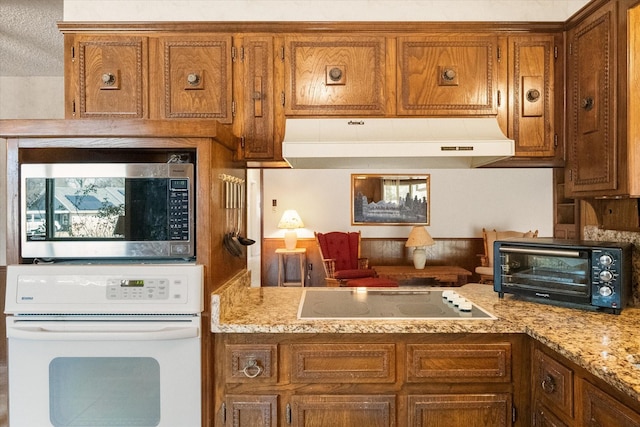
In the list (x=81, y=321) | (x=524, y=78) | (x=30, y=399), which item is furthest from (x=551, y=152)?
(x=30, y=399)

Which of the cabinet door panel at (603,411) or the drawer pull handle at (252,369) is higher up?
the cabinet door panel at (603,411)

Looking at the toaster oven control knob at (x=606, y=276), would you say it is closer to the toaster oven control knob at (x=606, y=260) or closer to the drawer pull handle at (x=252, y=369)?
the toaster oven control knob at (x=606, y=260)

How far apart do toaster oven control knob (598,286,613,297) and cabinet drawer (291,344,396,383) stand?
34.5 inches

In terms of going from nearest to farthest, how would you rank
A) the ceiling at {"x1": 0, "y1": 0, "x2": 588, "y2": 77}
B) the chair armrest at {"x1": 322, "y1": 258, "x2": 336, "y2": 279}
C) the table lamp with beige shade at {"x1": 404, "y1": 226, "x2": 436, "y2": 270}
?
1. the ceiling at {"x1": 0, "y1": 0, "x2": 588, "y2": 77}
2. the chair armrest at {"x1": 322, "y1": 258, "x2": 336, "y2": 279}
3. the table lamp with beige shade at {"x1": 404, "y1": 226, "x2": 436, "y2": 270}

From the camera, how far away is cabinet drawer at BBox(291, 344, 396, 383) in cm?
171

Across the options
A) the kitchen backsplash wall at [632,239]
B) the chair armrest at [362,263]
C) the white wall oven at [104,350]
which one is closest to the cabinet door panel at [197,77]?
the white wall oven at [104,350]

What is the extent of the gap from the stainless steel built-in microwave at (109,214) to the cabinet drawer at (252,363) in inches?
17.5

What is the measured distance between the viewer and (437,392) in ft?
5.62

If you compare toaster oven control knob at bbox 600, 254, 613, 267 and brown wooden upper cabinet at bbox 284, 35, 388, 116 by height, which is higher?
brown wooden upper cabinet at bbox 284, 35, 388, 116

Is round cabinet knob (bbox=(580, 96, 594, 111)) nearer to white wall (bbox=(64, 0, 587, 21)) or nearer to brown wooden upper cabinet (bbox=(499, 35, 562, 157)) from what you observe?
brown wooden upper cabinet (bbox=(499, 35, 562, 157))

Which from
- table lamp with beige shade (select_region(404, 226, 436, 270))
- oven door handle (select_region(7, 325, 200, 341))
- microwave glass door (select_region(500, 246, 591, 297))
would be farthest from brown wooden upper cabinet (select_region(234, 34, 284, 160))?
table lamp with beige shade (select_region(404, 226, 436, 270))

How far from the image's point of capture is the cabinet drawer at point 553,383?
56.3 inches

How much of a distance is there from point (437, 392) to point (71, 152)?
6.13 ft

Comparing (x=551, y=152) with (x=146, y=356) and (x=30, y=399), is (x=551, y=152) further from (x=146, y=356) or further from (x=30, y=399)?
(x=30, y=399)
